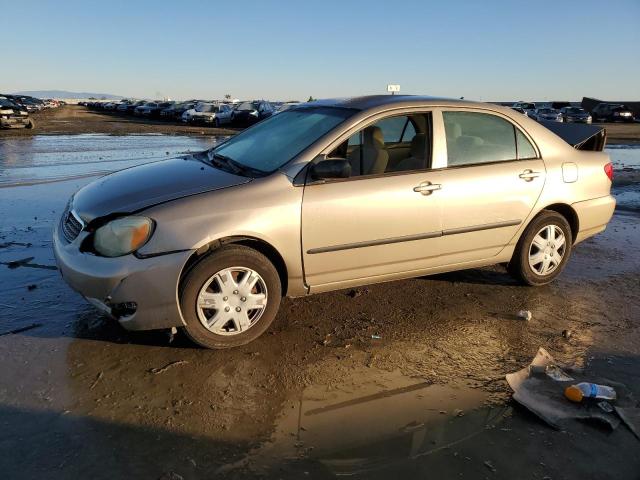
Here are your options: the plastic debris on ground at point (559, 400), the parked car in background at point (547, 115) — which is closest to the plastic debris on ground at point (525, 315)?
the plastic debris on ground at point (559, 400)

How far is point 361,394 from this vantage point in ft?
10.6

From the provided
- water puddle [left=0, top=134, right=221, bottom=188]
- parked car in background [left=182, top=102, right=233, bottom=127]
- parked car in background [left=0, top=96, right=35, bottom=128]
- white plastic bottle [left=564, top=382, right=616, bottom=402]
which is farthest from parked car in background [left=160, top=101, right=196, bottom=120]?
white plastic bottle [left=564, top=382, right=616, bottom=402]

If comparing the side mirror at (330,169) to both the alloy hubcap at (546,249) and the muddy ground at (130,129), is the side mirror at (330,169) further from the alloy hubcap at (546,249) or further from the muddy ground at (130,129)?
the muddy ground at (130,129)

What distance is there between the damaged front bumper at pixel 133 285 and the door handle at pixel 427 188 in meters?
1.82

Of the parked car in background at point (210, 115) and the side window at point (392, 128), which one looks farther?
the parked car in background at point (210, 115)

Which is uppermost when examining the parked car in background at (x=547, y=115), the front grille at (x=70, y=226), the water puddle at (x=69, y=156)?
the parked car in background at (x=547, y=115)

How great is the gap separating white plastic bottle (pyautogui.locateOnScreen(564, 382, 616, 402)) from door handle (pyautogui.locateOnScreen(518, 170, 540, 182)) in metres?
2.00

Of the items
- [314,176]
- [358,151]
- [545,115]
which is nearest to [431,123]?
[358,151]

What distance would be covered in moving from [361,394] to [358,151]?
1922 millimetres

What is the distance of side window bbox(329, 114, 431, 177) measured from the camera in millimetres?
4207

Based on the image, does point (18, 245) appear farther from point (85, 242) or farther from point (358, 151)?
point (358, 151)

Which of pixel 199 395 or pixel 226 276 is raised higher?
pixel 226 276

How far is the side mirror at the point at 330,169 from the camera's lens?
3803 millimetres

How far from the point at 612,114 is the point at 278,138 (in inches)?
1825
